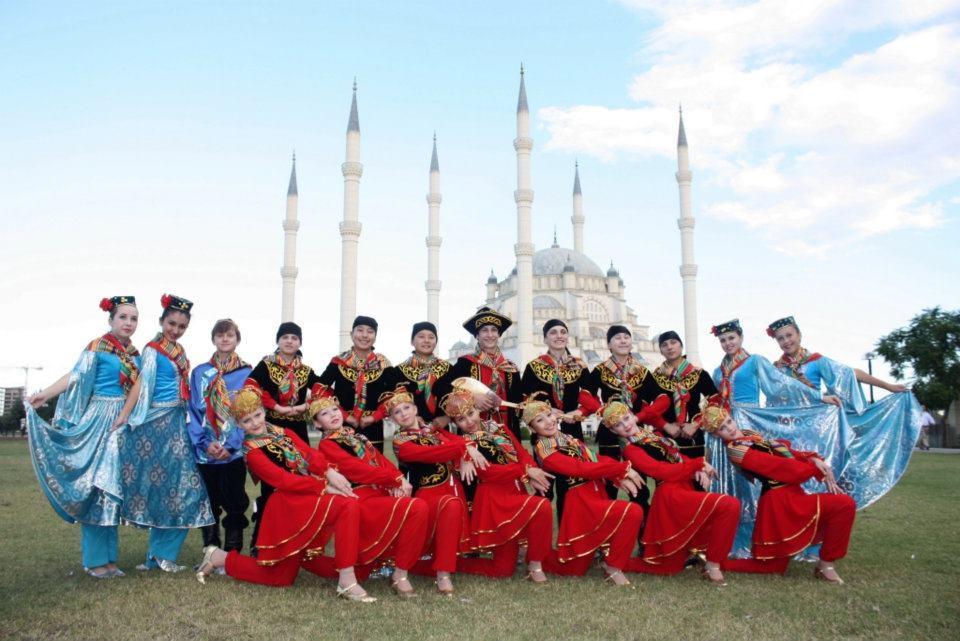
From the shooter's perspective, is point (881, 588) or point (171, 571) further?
point (171, 571)

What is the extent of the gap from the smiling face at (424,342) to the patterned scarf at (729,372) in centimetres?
266

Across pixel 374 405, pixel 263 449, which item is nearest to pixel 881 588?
pixel 374 405

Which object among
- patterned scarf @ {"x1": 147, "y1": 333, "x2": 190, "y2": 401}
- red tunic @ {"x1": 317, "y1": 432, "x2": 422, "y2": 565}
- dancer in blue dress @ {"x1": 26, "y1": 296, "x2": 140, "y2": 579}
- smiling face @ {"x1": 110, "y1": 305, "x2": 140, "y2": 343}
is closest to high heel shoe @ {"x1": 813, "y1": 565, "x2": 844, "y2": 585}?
red tunic @ {"x1": 317, "y1": 432, "x2": 422, "y2": 565}

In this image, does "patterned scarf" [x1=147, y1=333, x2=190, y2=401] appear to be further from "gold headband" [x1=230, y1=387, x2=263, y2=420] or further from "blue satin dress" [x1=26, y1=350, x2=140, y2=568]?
"gold headband" [x1=230, y1=387, x2=263, y2=420]

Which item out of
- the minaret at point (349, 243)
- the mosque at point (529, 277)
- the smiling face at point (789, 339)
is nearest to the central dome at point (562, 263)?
the mosque at point (529, 277)

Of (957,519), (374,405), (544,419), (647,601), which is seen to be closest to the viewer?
(647,601)

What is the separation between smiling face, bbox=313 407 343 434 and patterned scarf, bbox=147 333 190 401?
130 cm

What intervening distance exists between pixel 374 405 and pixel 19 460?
17.2 meters

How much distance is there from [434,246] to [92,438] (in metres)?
37.5

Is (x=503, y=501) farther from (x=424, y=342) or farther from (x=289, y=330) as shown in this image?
(x=289, y=330)

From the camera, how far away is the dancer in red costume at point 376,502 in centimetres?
478

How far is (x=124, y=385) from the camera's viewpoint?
18.0ft

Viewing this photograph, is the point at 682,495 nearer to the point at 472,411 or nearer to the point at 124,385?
the point at 472,411

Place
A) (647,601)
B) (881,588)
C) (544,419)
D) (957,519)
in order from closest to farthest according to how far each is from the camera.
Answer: (647,601) < (881,588) < (544,419) < (957,519)
